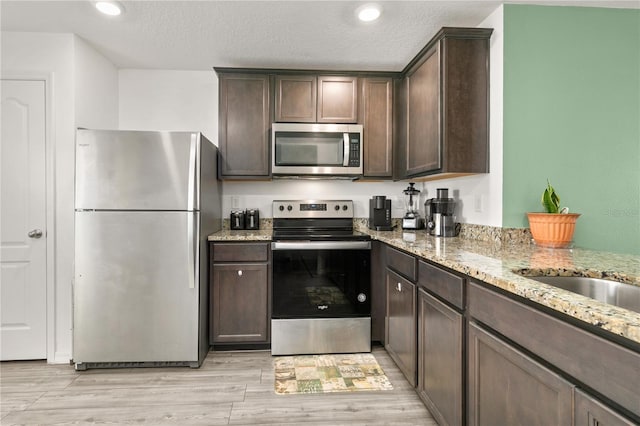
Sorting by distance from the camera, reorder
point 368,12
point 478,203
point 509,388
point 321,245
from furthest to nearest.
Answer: point 321,245, point 478,203, point 368,12, point 509,388

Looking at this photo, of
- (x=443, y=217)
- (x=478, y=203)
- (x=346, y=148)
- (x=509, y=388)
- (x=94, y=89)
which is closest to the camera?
(x=509, y=388)

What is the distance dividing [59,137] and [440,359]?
2.93 m

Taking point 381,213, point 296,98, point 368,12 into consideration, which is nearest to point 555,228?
point 381,213

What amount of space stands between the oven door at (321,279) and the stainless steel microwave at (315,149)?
2.23ft

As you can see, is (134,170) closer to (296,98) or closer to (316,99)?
(296,98)

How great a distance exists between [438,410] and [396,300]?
0.76 metres

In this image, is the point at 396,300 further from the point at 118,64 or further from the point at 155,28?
the point at 118,64

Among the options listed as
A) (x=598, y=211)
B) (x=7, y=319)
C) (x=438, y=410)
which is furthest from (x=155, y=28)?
(x=598, y=211)

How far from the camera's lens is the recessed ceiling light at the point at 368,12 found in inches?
84.9

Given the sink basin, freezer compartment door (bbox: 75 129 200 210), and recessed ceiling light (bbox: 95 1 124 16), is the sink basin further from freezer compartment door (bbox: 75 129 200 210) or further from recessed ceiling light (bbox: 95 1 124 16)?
recessed ceiling light (bbox: 95 1 124 16)

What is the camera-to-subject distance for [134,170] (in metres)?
2.41

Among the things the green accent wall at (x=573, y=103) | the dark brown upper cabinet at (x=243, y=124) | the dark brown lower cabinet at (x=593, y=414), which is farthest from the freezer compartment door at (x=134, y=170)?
the dark brown lower cabinet at (x=593, y=414)

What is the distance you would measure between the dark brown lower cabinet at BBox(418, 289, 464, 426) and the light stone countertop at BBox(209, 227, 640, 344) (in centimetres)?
24

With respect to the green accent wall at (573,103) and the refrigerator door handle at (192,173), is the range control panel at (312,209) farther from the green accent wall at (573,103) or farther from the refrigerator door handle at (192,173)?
the green accent wall at (573,103)
